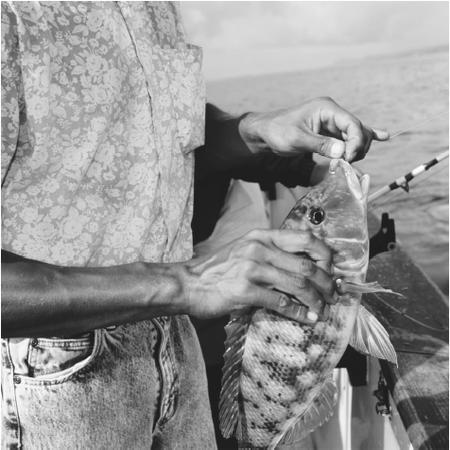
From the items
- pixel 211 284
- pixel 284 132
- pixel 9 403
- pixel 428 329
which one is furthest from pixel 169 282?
pixel 428 329

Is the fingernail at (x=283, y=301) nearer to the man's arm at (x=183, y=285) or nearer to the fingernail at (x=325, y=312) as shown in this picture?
the man's arm at (x=183, y=285)

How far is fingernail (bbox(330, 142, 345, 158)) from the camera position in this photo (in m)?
1.64

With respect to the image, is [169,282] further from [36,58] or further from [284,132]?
[284,132]

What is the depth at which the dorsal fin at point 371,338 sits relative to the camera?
1.67 meters

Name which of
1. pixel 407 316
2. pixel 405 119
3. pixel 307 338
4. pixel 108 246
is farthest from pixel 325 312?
pixel 405 119

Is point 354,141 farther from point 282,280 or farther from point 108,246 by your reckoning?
point 108,246

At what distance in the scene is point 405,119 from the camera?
1449 centimetres

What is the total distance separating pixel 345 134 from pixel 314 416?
939 millimetres

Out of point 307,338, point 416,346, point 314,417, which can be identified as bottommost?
point 314,417

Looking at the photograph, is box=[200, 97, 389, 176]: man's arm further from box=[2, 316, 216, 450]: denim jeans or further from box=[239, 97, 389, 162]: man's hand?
box=[2, 316, 216, 450]: denim jeans

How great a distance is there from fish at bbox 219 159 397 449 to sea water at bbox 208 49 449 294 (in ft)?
4.23

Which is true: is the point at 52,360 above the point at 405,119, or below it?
below

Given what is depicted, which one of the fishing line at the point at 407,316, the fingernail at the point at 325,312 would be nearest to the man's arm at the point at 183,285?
the fingernail at the point at 325,312

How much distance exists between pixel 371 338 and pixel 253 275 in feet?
1.97
